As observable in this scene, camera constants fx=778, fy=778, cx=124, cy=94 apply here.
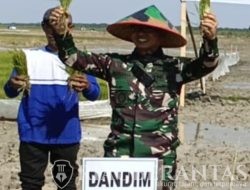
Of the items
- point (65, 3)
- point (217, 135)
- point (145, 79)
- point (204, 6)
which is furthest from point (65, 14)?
point (217, 135)

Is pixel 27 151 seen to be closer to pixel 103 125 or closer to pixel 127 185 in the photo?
pixel 127 185

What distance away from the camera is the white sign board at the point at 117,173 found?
13.2ft

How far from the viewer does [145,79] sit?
425 centimetres

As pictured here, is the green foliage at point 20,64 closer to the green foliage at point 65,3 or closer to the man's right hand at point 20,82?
the man's right hand at point 20,82

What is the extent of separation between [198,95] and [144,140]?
1340 cm

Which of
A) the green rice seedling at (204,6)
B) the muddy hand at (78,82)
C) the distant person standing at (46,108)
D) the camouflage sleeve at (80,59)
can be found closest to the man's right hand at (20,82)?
the distant person standing at (46,108)

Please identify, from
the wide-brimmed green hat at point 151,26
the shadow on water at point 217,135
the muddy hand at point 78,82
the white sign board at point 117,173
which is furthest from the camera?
the shadow on water at point 217,135

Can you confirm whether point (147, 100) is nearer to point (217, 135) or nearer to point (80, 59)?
point (80, 59)

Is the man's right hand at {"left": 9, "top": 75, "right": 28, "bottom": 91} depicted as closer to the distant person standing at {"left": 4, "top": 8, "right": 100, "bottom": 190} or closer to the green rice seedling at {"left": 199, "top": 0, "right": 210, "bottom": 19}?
the distant person standing at {"left": 4, "top": 8, "right": 100, "bottom": 190}

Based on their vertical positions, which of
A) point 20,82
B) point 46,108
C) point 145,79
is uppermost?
point 145,79

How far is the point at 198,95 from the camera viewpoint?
57.6 feet

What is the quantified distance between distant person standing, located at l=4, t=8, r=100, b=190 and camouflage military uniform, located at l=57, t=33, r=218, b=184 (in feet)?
2.58

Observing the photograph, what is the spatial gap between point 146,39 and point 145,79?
0.24 meters

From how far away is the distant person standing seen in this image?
5156mm
